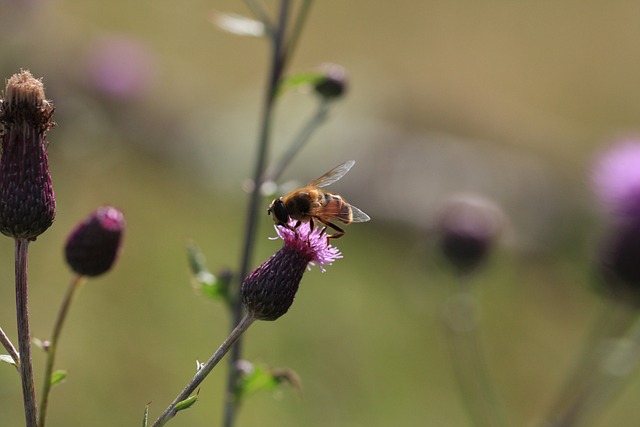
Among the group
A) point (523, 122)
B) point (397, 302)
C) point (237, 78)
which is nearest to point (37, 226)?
point (397, 302)

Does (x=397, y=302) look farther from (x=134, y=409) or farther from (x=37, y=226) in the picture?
(x=37, y=226)

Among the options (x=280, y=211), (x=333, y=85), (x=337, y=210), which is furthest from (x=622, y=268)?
(x=280, y=211)

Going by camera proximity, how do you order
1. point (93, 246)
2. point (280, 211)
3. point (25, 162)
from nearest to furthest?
point (25, 162) → point (93, 246) → point (280, 211)

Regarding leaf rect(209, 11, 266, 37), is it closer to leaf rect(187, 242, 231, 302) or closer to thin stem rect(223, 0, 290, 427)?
thin stem rect(223, 0, 290, 427)

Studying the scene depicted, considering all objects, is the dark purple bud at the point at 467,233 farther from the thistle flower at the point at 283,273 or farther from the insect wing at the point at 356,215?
the thistle flower at the point at 283,273

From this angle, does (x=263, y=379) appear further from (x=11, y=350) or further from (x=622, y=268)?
(x=622, y=268)

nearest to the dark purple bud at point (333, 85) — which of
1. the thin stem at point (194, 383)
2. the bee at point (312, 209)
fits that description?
the bee at point (312, 209)

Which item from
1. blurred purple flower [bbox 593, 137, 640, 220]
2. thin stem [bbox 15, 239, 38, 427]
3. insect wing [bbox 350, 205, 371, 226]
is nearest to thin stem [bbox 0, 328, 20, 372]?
thin stem [bbox 15, 239, 38, 427]
